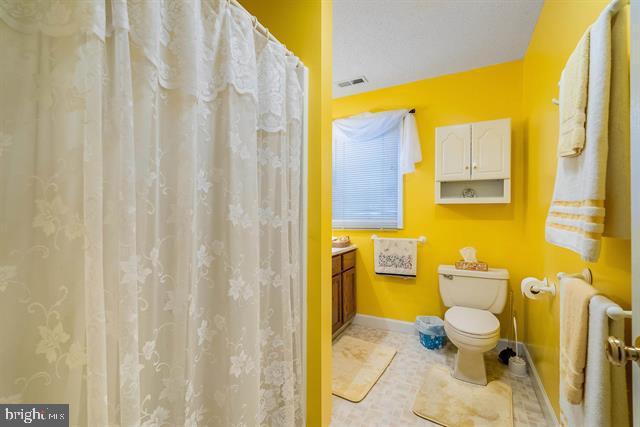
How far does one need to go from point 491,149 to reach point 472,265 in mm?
993

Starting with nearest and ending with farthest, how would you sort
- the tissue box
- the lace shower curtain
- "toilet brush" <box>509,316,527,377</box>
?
the lace shower curtain
"toilet brush" <box>509,316,527,377</box>
the tissue box

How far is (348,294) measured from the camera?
2.63m

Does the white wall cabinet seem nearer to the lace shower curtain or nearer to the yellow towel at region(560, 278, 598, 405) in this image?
the yellow towel at region(560, 278, 598, 405)

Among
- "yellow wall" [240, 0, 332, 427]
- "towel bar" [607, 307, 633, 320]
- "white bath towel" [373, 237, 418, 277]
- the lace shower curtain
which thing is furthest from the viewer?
"white bath towel" [373, 237, 418, 277]

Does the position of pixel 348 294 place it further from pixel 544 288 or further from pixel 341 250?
pixel 544 288

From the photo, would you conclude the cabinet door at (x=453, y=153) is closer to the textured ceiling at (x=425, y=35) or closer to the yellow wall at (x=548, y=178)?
the yellow wall at (x=548, y=178)

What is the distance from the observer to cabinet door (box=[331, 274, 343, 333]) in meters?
2.34

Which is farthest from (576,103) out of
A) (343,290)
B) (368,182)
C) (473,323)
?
(343,290)

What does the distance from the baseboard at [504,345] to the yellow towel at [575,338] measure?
2.60 feet

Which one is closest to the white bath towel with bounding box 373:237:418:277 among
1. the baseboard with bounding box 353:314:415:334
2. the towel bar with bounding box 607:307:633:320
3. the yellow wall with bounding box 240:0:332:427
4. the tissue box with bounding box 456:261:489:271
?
the tissue box with bounding box 456:261:489:271

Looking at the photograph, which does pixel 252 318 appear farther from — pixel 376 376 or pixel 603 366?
pixel 376 376

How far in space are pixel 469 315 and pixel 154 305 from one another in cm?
206

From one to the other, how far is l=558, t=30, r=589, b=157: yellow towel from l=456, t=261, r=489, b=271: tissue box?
4.82ft

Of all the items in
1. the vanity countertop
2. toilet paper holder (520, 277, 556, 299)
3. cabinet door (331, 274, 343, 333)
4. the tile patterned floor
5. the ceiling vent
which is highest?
the ceiling vent
